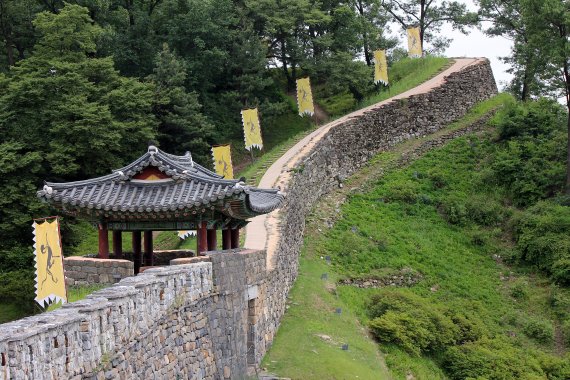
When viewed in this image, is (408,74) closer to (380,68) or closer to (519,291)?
(380,68)

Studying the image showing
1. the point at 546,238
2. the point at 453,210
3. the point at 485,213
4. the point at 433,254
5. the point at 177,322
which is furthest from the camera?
the point at 485,213

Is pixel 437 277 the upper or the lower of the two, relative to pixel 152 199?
lower

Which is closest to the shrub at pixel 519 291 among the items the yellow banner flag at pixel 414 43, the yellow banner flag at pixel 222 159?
the yellow banner flag at pixel 222 159

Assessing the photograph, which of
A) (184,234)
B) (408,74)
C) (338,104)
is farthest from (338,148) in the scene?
(408,74)

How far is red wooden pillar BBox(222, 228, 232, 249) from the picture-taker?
19.0 m

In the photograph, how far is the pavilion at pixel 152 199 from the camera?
54.7 ft

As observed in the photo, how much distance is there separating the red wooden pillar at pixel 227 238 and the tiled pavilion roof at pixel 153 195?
1392 mm

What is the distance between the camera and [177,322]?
14.3 m

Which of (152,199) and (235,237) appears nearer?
(152,199)

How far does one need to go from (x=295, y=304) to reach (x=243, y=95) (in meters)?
20.3

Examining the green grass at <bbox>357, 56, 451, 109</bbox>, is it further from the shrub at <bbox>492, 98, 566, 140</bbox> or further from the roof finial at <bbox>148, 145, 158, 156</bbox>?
the roof finial at <bbox>148, 145, 158, 156</bbox>

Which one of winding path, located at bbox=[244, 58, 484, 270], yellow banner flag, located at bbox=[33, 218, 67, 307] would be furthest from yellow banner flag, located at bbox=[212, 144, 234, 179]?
yellow banner flag, located at bbox=[33, 218, 67, 307]

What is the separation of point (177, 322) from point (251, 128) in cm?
2259

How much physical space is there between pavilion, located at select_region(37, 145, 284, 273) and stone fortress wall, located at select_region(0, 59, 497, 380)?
3.05ft
